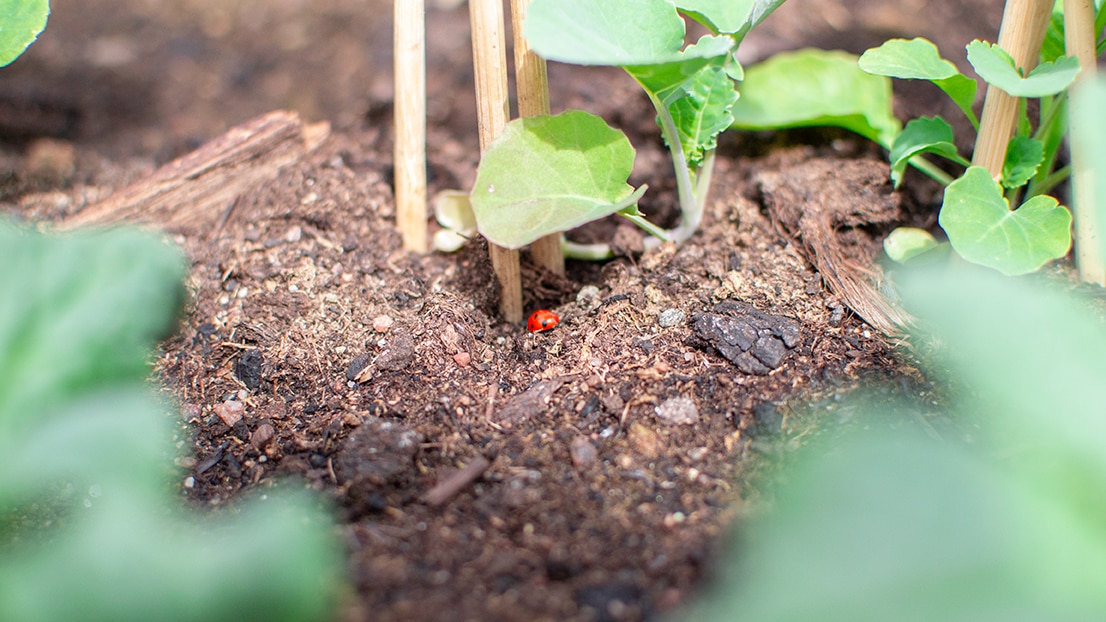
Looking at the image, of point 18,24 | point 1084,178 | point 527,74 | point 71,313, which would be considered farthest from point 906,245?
point 18,24

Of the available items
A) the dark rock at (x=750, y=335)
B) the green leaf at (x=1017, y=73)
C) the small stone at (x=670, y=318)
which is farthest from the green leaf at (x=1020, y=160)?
the small stone at (x=670, y=318)

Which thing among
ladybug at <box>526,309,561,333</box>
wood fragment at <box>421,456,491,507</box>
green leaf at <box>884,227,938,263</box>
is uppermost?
green leaf at <box>884,227,938,263</box>

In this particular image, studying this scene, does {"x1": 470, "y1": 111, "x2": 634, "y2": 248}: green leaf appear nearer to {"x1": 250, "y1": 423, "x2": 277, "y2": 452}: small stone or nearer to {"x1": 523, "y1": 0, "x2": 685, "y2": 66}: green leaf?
{"x1": 523, "y1": 0, "x2": 685, "y2": 66}: green leaf

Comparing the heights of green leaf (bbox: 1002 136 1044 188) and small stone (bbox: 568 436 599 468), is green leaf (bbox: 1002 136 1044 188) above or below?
above

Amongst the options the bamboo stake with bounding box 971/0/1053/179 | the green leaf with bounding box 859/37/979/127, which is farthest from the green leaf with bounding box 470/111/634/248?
the bamboo stake with bounding box 971/0/1053/179

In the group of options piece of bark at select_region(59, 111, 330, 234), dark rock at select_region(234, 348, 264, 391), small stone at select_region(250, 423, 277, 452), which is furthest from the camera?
piece of bark at select_region(59, 111, 330, 234)

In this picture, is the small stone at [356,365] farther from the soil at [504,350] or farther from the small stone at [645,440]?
the small stone at [645,440]

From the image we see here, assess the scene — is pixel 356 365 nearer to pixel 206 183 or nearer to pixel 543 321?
pixel 543 321
